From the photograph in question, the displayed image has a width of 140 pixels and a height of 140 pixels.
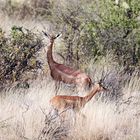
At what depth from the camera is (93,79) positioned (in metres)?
10.7

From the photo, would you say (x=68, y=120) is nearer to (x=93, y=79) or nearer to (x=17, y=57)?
(x=17, y=57)

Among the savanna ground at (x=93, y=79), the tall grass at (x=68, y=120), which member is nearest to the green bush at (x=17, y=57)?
the savanna ground at (x=93, y=79)

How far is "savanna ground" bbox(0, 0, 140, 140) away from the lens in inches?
300

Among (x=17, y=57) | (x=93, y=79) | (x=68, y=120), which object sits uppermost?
(x=17, y=57)

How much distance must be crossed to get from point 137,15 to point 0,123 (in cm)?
519

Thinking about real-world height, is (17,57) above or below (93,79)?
above

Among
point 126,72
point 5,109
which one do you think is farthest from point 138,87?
point 5,109

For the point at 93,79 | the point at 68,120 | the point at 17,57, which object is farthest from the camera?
the point at 93,79

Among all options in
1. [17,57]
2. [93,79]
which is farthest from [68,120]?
[93,79]

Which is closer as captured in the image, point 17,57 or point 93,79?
point 17,57

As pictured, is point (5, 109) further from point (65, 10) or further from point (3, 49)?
point (65, 10)

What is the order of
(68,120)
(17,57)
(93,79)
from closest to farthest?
1. (68,120)
2. (17,57)
3. (93,79)

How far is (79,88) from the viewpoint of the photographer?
9.70m

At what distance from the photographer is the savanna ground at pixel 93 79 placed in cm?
761
